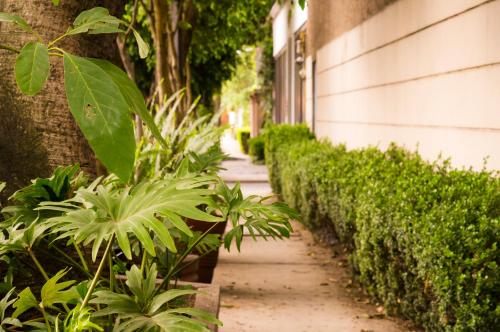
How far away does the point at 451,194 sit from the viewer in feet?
16.3

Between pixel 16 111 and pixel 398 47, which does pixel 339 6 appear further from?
pixel 16 111

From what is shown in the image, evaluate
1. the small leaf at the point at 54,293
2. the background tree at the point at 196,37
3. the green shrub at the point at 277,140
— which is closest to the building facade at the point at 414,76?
the green shrub at the point at 277,140

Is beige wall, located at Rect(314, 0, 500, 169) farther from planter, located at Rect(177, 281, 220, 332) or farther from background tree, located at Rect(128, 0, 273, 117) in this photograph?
planter, located at Rect(177, 281, 220, 332)

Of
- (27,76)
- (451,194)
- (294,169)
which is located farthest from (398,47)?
(27,76)

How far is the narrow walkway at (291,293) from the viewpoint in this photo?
248 inches

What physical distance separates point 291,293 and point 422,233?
2.91 m

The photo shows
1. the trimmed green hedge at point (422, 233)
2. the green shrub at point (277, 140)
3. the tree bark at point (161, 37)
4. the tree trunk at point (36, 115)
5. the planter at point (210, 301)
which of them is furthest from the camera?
the green shrub at point (277, 140)

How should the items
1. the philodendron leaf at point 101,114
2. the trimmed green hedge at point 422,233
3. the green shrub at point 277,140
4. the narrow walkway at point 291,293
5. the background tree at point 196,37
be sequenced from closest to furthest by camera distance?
the philodendron leaf at point 101,114 < the trimmed green hedge at point 422,233 < the narrow walkway at point 291,293 < the background tree at point 196,37 < the green shrub at point 277,140

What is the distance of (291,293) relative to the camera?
24.4ft

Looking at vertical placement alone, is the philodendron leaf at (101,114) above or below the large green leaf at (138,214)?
above

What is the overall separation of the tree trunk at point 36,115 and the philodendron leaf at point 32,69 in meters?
1.81

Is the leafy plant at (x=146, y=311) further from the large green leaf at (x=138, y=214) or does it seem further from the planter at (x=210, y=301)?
the planter at (x=210, y=301)

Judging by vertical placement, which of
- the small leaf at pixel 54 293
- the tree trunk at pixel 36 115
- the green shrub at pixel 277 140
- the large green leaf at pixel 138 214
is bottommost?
the green shrub at pixel 277 140

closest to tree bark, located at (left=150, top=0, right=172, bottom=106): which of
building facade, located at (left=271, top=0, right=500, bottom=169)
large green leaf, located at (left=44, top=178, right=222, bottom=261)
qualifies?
building facade, located at (left=271, top=0, right=500, bottom=169)
